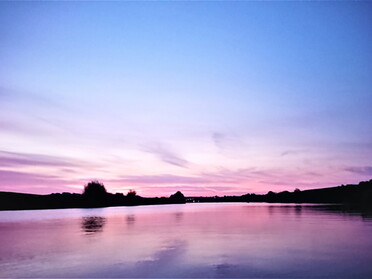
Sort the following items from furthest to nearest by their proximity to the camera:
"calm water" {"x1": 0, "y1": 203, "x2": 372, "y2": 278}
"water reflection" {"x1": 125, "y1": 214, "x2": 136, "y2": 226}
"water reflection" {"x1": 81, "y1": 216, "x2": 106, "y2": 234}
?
1. "water reflection" {"x1": 125, "y1": 214, "x2": 136, "y2": 226}
2. "water reflection" {"x1": 81, "y1": 216, "x2": 106, "y2": 234}
3. "calm water" {"x1": 0, "y1": 203, "x2": 372, "y2": 278}

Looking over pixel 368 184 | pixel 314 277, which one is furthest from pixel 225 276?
pixel 368 184

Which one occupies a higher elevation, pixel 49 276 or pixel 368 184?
pixel 368 184

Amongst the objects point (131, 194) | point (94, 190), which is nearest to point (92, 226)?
point (94, 190)

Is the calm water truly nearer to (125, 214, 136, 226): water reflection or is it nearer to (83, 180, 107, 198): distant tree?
(125, 214, 136, 226): water reflection

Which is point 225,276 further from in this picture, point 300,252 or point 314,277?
point 300,252

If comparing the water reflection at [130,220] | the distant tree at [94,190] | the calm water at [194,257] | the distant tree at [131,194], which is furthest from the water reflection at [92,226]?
the distant tree at [131,194]

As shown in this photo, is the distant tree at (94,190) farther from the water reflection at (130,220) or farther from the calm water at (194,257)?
the calm water at (194,257)

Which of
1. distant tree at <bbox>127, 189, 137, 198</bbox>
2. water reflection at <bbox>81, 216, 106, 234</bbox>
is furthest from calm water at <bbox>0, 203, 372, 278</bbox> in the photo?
distant tree at <bbox>127, 189, 137, 198</bbox>

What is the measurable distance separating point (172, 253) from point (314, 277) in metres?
8.81

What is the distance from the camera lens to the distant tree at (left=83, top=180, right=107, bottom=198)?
150 m

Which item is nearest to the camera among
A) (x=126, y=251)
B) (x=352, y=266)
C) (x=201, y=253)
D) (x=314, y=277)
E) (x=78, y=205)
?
(x=314, y=277)

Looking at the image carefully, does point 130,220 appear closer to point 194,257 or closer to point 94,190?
point 194,257

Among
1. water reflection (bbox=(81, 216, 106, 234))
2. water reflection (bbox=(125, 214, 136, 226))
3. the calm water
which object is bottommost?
the calm water

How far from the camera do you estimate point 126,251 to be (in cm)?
2280
